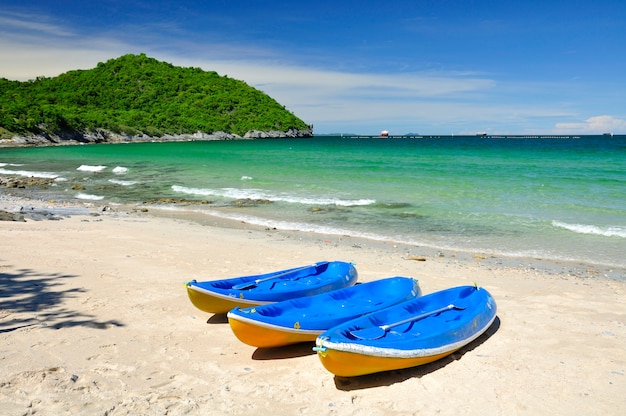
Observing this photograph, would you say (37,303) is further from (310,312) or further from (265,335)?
(310,312)

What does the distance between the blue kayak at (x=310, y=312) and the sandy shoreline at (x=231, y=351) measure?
0.31 metres

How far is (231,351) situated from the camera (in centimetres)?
561

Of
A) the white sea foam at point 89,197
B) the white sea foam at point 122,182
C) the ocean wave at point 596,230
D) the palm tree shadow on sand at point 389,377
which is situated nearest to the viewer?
the palm tree shadow on sand at point 389,377

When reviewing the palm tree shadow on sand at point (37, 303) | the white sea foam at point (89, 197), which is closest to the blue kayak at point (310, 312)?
the palm tree shadow on sand at point (37, 303)

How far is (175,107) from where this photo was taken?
119000mm

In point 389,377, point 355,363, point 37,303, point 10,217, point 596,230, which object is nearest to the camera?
point 355,363

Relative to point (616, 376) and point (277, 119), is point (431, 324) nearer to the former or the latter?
point (616, 376)

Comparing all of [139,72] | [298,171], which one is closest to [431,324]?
[298,171]

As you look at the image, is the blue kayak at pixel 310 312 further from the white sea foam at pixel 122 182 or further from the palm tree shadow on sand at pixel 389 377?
the white sea foam at pixel 122 182

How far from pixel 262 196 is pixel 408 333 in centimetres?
1549

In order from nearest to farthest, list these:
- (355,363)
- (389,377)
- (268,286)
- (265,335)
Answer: (355,363) → (389,377) → (265,335) → (268,286)

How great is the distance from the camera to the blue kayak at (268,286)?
6.27 m

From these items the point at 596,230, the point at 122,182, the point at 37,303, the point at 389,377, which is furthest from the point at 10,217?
the point at 596,230

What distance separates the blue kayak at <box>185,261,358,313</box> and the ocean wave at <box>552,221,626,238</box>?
865 centimetres
